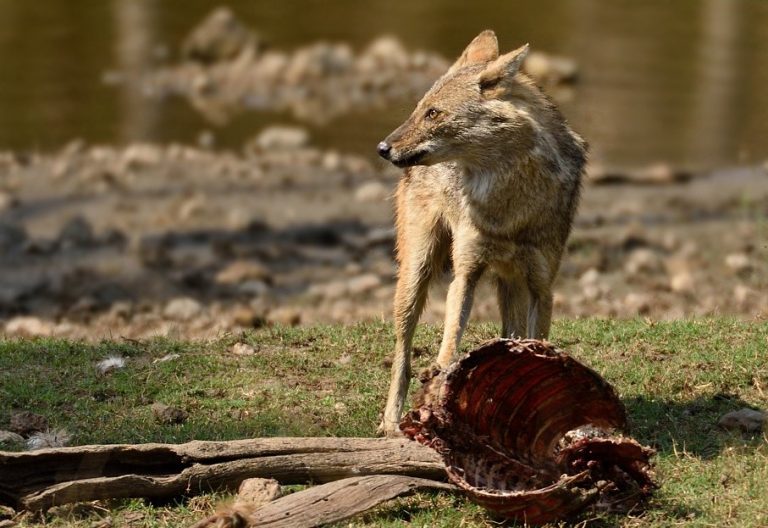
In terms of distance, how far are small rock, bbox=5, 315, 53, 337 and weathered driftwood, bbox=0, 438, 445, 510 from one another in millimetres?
3900

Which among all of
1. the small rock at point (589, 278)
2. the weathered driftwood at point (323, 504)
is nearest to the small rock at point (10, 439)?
the weathered driftwood at point (323, 504)

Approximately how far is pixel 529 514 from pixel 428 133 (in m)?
1.96

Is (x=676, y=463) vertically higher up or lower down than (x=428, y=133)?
lower down

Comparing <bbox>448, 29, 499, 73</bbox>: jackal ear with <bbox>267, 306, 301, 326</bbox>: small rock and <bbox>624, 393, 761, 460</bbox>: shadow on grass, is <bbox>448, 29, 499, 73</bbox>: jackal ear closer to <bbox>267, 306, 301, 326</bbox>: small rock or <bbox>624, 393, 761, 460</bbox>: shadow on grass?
<bbox>624, 393, 761, 460</bbox>: shadow on grass

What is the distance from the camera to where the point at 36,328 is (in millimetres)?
9328

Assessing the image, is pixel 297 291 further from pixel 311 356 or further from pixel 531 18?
pixel 531 18

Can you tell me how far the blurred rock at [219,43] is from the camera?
66.3ft

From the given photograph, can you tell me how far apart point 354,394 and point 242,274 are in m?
4.75

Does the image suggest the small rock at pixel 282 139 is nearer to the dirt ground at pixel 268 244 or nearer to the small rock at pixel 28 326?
the dirt ground at pixel 268 244

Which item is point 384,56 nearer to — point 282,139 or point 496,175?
point 282,139

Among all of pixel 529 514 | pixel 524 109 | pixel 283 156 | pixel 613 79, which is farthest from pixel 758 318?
pixel 613 79

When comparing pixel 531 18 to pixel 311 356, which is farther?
pixel 531 18

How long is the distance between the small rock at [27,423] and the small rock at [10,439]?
0.12m

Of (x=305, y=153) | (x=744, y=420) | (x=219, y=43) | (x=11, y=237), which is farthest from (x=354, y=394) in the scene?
(x=219, y=43)
